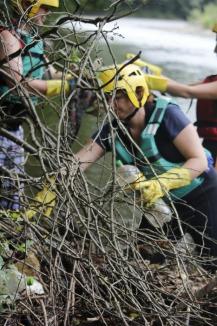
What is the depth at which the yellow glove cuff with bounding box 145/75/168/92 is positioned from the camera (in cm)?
534

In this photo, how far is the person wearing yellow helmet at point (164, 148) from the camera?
4.53 meters

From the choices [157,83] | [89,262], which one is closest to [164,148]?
[157,83]

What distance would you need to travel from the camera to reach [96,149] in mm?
4809

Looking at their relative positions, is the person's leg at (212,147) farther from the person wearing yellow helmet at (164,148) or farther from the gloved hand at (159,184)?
the gloved hand at (159,184)

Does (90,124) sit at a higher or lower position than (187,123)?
lower

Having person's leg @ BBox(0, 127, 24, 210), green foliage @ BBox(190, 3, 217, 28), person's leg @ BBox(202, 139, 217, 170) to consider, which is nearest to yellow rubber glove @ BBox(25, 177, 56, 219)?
person's leg @ BBox(0, 127, 24, 210)

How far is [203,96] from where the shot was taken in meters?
5.44

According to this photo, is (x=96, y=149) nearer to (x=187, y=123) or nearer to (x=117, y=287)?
(x=187, y=123)

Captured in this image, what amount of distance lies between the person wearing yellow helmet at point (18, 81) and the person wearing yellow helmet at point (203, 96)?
701 mm

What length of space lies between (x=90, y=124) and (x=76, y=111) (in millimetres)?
4600

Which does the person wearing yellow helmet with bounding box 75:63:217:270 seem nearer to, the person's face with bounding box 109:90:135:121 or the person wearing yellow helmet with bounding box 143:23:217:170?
the person's face with bounding box 109:90:135:121

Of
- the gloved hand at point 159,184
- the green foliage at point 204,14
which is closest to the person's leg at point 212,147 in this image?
the gloved hand at point 159,184

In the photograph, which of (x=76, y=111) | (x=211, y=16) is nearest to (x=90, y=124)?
(x=76, y=111)

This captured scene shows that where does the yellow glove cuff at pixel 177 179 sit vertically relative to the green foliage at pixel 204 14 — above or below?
above
